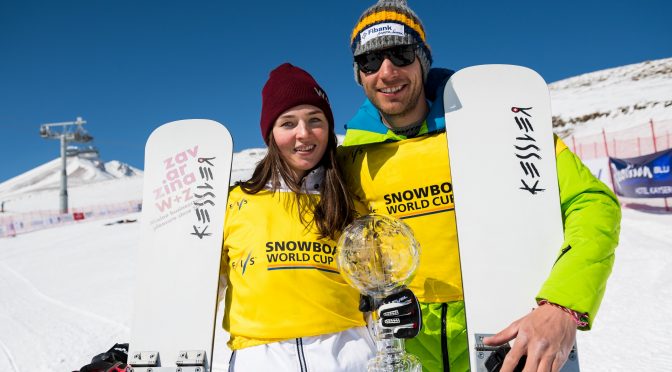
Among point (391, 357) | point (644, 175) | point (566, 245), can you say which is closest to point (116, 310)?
point (391, 357)

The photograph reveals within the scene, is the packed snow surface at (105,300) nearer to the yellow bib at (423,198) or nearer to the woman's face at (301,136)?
the yellow bib at (423,198)

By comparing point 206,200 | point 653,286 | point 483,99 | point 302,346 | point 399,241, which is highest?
point 483,99

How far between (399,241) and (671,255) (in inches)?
266

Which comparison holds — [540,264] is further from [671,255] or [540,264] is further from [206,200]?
[671,255]

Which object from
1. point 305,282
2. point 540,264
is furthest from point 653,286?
point 305,282

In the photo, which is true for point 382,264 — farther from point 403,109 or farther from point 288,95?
point 288,95

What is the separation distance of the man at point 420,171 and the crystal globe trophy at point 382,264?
0.39m

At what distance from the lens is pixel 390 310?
4.60ft

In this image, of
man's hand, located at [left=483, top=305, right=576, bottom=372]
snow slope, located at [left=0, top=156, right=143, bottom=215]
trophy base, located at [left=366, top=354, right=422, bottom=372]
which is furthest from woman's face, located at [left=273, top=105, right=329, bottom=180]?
snow slope, located at [left=0, top=156, right=143, bottom=215]

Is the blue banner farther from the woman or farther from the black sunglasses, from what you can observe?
the woman

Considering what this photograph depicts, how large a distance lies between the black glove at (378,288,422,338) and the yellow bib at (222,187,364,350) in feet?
1.06

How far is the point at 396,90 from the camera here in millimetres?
1953

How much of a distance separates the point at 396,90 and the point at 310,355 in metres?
1.18

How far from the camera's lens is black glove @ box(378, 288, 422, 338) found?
4.57ft
